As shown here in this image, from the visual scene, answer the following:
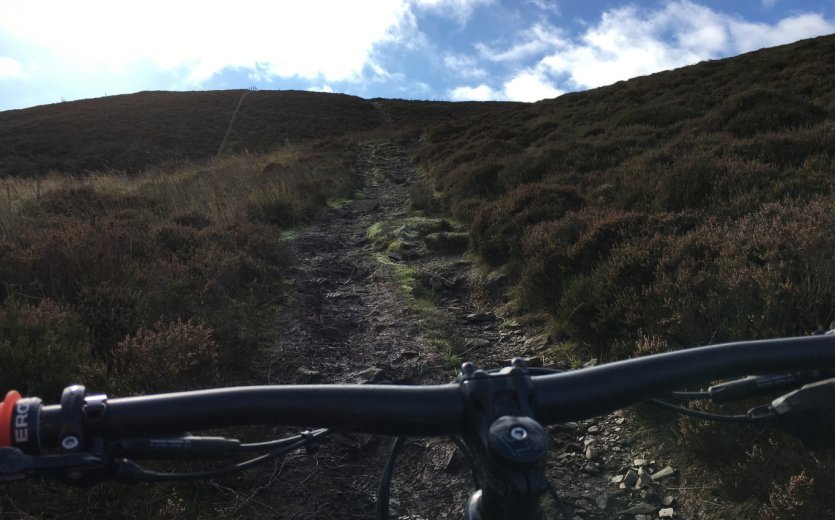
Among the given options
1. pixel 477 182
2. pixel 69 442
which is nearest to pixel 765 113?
pixel 477 182

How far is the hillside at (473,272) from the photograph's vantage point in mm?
3498

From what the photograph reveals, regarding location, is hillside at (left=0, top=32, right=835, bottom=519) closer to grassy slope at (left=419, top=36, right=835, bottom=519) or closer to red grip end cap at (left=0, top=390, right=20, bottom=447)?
grassy slope at (left=419, top=36, right=835, bottom=519)

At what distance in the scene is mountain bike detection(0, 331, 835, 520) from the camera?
0.99 metres

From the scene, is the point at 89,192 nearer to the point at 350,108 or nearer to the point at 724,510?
the point at 724,510

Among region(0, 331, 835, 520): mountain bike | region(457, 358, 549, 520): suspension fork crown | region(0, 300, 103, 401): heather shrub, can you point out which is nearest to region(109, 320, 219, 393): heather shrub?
region(0, 300, 103, 401): heather shrub

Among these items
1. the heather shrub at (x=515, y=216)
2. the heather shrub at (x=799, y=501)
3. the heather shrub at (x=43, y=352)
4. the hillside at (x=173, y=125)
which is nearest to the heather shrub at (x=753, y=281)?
the heather shrub at (x=799, y=501)

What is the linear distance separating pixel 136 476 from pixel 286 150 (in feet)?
79.3

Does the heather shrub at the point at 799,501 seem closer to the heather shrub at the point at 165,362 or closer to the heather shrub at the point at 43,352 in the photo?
the heather shrub at the point at 165,362

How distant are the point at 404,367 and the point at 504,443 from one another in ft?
13.3

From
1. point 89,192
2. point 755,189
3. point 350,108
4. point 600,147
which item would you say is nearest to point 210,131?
point 350,108

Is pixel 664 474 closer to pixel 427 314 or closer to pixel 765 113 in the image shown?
pixel 427 314

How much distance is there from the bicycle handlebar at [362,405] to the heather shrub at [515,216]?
235 inches

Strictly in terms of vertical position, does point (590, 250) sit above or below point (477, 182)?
below

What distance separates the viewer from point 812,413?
4.66 feet
